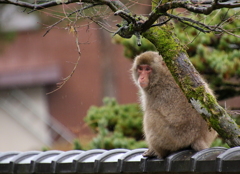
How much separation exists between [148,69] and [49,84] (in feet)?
31.9

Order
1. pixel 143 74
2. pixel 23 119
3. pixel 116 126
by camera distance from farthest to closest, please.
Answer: pixel 23 119 → pixel 116 126 → pixel 143 74

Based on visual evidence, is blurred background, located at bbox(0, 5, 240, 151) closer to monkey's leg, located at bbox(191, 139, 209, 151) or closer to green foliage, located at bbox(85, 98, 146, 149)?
green foliage, located at bbox(85, 98, 146, 149)

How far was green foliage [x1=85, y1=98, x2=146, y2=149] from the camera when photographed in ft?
23.3

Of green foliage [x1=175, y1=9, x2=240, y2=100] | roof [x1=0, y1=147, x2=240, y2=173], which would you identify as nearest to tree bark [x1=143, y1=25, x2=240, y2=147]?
roof [x1=0, y1=147, x2=240, y2=173]

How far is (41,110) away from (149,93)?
10491 millimetres

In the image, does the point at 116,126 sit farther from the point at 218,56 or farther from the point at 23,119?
the point at 23,119

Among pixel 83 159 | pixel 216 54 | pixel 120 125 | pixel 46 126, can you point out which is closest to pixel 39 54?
pixel 46 126

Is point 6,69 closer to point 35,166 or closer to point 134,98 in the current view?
point 134,98

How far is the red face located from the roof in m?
0.78

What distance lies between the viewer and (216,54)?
6.32m

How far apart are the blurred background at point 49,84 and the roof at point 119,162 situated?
27.7 ft

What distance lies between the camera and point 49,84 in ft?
48.1

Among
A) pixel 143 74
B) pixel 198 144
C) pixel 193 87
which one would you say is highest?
pixel 143 74

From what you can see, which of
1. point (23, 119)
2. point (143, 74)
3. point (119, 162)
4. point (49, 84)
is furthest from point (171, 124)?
point (23, 119)
